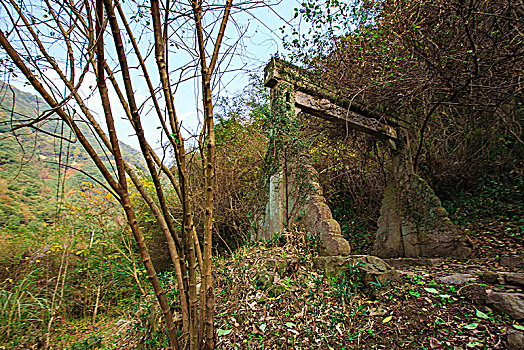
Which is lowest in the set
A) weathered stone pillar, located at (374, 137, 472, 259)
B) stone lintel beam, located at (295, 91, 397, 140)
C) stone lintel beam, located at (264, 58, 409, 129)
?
weathered stone pillar, located at (374, 137, 472, 259)

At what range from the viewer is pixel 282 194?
139 inches

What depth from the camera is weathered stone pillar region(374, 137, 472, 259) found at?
12.7 ft

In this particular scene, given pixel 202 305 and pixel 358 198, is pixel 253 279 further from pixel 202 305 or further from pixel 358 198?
pixel 358 198

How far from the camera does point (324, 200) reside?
346 cm

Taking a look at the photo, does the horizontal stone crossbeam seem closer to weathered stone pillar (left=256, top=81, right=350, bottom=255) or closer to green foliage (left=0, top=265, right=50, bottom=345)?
weathered stone pillar (left=256, top=81, right=350, bottom=255)

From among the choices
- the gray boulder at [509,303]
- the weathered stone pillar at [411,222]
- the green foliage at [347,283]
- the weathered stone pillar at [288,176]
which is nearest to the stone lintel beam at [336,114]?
the weathered stone pillar at [288,176]

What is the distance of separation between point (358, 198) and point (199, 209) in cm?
358

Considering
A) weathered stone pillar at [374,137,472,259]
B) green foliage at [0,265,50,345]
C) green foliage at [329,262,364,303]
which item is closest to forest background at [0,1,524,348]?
green foliage at [0,265,50,345]

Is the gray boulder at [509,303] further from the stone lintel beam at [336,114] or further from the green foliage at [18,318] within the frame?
the green foliage at [18,318]

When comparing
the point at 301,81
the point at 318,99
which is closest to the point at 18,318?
the point at 301,81

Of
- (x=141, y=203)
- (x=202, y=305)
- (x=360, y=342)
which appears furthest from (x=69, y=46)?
(x=141, y=203)

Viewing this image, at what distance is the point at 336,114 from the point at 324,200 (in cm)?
137

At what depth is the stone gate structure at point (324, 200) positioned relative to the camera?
345cm

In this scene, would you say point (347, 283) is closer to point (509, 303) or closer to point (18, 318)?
point (509, 303)
